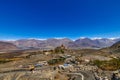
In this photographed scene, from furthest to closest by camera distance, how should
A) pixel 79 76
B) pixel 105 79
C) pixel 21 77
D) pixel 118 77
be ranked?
pixel 79 76, pixel 21 77, pixel 105 79, pixel 118 77

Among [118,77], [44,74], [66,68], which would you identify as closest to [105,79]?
[118,77]

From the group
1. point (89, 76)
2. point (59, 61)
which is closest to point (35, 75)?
point (89, 76)

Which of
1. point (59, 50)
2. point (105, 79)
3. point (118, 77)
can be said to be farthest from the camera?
point (59, 50)

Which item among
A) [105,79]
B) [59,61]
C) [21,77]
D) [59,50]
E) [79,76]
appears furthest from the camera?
[59,50]

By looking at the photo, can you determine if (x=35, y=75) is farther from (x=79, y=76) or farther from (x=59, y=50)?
(x=59, y=50)

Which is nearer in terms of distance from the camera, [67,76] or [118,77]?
[118,77]

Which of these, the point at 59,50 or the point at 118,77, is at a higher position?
the point at 59,50

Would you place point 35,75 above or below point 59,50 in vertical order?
below

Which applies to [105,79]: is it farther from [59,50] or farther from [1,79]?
[59,50]

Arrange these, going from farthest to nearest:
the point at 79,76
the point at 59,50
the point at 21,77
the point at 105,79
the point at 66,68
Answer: the point at 59,50
the point at 66,68
the point at 79,76
the point at 21,77
the point at 105,79
